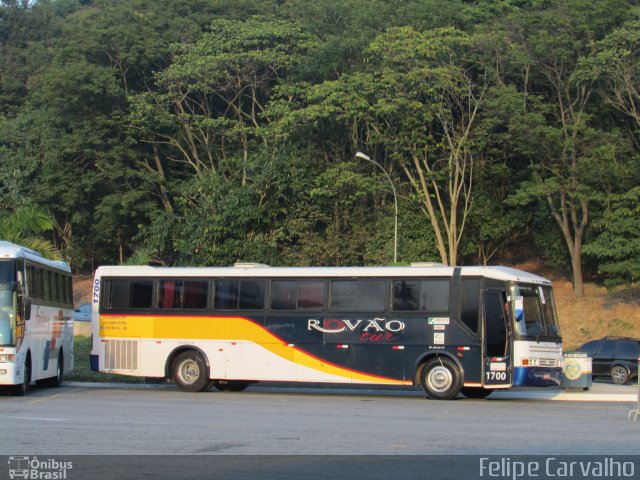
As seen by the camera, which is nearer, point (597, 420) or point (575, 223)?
point (597, 420)

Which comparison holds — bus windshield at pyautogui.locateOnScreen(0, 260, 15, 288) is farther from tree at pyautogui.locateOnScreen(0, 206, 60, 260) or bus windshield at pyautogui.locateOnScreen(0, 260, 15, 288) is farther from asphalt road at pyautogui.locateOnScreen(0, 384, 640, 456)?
tree at pyautogui.locateOnScreen(0, 206, 60, 260)

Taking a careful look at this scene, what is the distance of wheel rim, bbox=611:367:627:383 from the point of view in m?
31.9

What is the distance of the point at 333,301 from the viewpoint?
2280 cm

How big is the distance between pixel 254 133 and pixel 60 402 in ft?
120

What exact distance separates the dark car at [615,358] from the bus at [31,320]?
57.3ft

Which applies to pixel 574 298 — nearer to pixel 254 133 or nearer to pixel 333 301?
pixel 254 133

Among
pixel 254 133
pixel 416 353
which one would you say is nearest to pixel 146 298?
pixel 416 353

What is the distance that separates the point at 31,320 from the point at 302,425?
8.87m

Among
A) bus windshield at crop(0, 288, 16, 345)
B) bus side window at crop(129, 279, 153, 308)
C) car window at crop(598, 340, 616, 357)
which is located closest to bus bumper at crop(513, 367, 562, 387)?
bus side window at crop(129, 279, 153, 308)

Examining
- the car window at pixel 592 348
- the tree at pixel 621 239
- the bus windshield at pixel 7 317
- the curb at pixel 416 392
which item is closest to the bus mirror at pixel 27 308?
the bus windshield at pixel 7 317

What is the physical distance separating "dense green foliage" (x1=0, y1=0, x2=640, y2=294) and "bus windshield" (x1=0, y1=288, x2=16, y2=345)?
92.2 feet

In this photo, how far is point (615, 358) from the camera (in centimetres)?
3222

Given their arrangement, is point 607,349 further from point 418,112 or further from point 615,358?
point 418,112

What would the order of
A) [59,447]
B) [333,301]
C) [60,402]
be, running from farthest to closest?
[333,301], [60,402], [59,447]
